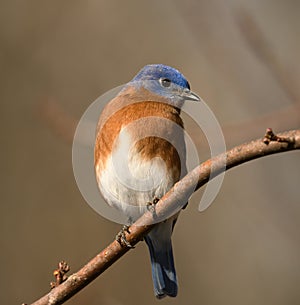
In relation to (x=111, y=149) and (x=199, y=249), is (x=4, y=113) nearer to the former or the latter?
(x=199, y=249)

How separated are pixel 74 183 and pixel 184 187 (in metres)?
3.06

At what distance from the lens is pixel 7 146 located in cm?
596

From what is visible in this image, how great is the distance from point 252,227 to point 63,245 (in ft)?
4.42

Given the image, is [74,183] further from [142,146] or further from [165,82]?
[142,146]

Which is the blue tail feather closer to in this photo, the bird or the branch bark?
the bird

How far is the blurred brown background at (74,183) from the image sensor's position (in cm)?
538

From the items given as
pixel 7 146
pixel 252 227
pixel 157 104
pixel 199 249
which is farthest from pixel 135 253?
pixel 157 104

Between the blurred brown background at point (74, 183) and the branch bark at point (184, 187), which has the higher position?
the blurred brown background at point (74, 183)

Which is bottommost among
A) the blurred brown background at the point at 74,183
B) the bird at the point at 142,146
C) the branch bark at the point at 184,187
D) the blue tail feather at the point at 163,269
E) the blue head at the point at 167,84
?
the branch bark at the point at 184,187

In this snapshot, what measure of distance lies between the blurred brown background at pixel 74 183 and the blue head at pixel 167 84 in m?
0.91

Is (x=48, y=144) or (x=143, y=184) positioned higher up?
(x=48, y=144)

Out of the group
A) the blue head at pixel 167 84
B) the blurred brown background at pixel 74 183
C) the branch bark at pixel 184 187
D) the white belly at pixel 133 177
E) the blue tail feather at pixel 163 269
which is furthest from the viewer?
the blurred brown background at pixel 74 183

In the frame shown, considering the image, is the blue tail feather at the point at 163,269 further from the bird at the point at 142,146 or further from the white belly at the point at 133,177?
the white belly at the point at 133,177

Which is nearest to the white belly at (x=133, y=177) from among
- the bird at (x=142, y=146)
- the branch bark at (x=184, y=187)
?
the bird at (x=142, y=146)
